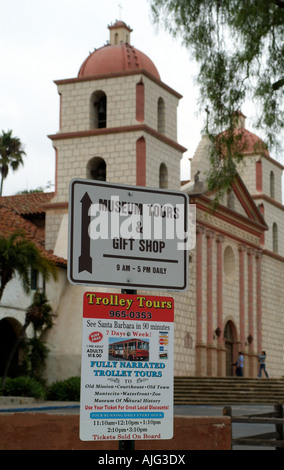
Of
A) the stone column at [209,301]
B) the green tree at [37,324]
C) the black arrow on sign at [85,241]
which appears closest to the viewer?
the black arrow on sign at [85,241]

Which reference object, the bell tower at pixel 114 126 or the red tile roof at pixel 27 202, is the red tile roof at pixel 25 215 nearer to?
the red tile roof at pixel 27 202

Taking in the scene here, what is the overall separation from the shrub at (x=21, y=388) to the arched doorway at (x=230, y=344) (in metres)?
14.5

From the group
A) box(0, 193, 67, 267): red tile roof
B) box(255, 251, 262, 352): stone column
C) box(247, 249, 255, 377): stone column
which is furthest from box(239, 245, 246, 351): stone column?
box(0, 193, 67, 267): red tile roof

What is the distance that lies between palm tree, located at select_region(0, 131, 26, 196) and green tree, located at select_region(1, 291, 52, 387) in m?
22.4

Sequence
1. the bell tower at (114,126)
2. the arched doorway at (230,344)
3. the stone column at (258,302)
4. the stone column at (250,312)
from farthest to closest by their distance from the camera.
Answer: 1. the stone column at (258,302)
2. the stone column at (250,312)
3. the arched doorway at (230,344)
4. the bell tower at (114,126)

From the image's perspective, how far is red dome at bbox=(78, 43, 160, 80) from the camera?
114 feet

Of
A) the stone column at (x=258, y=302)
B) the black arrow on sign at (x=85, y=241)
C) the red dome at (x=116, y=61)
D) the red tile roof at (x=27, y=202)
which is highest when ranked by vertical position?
the red dome at (x=116, y=61)

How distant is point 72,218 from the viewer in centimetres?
395

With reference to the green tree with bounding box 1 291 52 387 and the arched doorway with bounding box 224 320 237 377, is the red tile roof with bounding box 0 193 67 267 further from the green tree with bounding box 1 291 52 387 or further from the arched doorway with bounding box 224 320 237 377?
the arched doorway with bounding box 224 320 237 377

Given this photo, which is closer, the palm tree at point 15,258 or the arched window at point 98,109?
the palm tree at point 15,258

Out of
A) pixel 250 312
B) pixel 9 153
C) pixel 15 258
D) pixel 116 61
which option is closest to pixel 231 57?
pixel 15 258

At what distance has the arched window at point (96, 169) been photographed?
1353 inches

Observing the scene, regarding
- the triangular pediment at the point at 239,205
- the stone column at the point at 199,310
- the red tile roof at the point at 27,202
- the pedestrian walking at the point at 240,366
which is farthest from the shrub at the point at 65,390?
the triangular pediment at the point at 239,205

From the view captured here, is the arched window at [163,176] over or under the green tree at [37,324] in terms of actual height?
over
